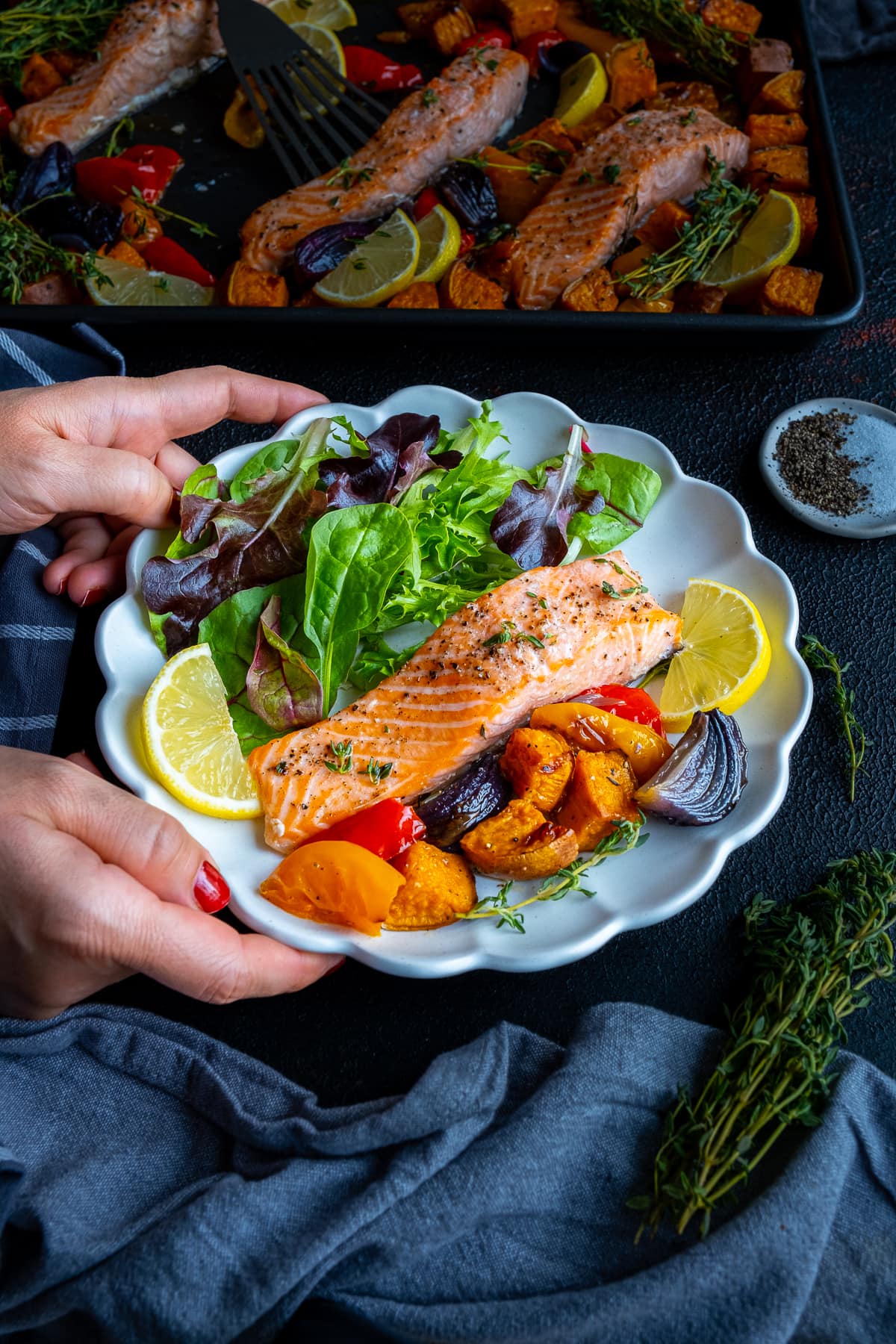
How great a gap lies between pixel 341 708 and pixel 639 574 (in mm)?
789

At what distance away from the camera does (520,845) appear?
2123 mm

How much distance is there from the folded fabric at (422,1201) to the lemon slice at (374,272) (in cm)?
201

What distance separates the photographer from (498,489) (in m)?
2.60

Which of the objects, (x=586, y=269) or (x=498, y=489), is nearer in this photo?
(x=498, y=489)

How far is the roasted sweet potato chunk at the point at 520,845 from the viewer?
2.10 m

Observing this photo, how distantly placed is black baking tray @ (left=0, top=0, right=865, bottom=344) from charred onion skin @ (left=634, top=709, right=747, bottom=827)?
124cm

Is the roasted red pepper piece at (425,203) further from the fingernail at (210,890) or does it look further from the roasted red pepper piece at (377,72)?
the fingernail at (210,890)

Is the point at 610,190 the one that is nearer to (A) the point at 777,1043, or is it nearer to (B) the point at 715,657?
(B) the point at 715,657

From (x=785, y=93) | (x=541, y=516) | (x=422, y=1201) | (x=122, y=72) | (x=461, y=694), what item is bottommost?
(x=422, y=1201)

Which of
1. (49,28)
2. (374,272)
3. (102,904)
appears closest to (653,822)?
(102,904)

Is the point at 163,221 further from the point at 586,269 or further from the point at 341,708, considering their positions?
the point at 341,708

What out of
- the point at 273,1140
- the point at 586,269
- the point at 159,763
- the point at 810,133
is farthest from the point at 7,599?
the point at 810,133

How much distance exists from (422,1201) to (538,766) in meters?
0.82

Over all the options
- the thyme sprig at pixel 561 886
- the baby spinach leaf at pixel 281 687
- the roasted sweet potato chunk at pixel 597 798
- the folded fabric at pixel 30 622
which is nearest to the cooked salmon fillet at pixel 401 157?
the folded fabric at pixel 30 622
